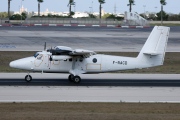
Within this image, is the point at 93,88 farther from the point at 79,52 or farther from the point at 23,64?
the point at 23,64

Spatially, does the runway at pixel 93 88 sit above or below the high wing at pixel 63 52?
below

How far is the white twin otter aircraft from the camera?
30781mm

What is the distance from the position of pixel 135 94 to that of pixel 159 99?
1.75m

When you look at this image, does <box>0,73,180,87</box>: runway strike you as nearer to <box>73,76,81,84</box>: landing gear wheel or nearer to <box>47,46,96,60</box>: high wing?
<box>73,76,81,84</box>: landing gear wheel

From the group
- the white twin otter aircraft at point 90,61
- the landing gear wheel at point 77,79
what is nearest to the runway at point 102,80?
the landing gear wheel at point 77,79

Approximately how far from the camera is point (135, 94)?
26438 mm

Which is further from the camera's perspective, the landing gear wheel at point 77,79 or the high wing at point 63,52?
the landing gear wheel at point 77,79

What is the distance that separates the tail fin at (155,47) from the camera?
31.0 metres

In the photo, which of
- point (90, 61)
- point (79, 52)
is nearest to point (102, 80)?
point (90, 61)

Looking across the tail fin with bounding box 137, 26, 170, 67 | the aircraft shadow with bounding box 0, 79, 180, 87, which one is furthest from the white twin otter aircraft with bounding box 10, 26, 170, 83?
the aircraft shadow with bounding box 0, 79, 180, 87

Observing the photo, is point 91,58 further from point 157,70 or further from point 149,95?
point 157,70

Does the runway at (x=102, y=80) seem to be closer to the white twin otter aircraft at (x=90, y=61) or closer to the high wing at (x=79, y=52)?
the white twin otter aircraft at (x=90, y=61)

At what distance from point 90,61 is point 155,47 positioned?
12.4ft
